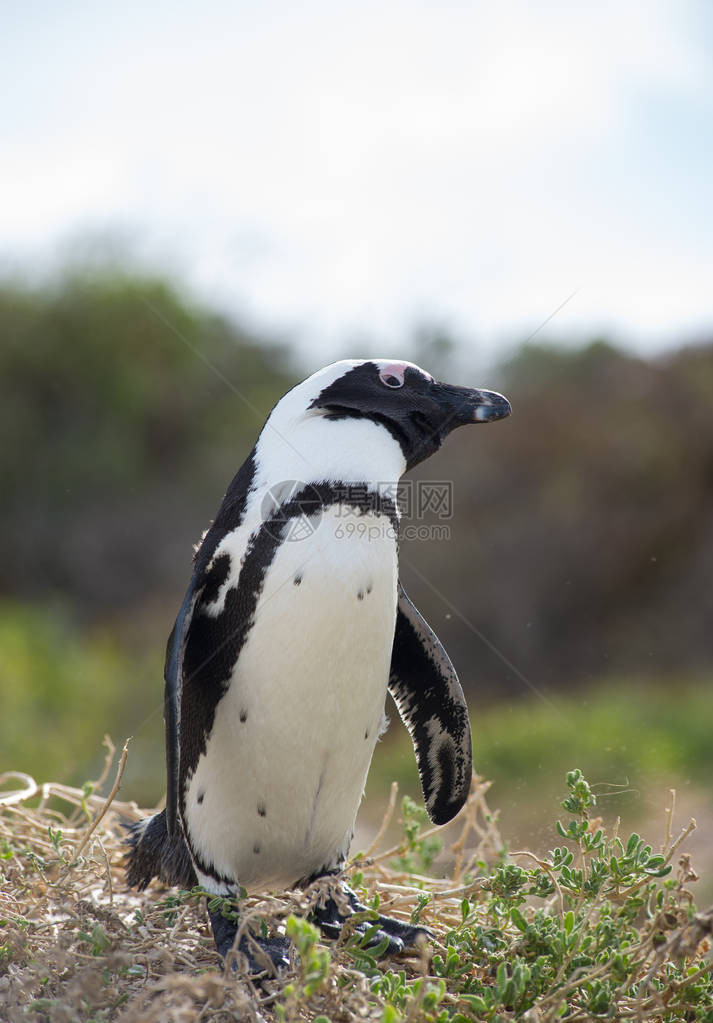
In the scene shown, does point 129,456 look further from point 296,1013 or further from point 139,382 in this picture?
point 296,1013

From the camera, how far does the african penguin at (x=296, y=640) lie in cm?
131

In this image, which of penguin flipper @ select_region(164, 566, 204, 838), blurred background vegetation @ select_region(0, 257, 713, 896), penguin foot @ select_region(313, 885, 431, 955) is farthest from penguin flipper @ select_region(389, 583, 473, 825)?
blurred background vegetation @ select_region(0, 257, 713, 896)

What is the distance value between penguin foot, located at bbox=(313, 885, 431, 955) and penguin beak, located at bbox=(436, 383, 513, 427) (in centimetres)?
75

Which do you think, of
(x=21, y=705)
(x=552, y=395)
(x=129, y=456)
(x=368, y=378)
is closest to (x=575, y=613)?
(x=552, y=395)

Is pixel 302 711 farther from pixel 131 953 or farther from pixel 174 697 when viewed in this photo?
pixel 131 953

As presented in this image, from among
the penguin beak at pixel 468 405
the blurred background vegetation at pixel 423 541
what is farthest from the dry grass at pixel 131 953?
the blurred background vegetation at pixel 423 541

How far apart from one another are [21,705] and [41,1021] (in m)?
4.51

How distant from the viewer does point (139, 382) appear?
10055mm

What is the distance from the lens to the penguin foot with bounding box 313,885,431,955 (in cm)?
135

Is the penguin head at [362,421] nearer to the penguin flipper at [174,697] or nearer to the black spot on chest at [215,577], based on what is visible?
the black spot on chest at [215,577]

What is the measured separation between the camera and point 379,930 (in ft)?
4.47

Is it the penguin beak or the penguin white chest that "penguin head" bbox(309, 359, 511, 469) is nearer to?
the penguin beak

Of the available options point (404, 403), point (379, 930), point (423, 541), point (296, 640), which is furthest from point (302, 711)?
point (423, 541)

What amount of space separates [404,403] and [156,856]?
0.85 metres
